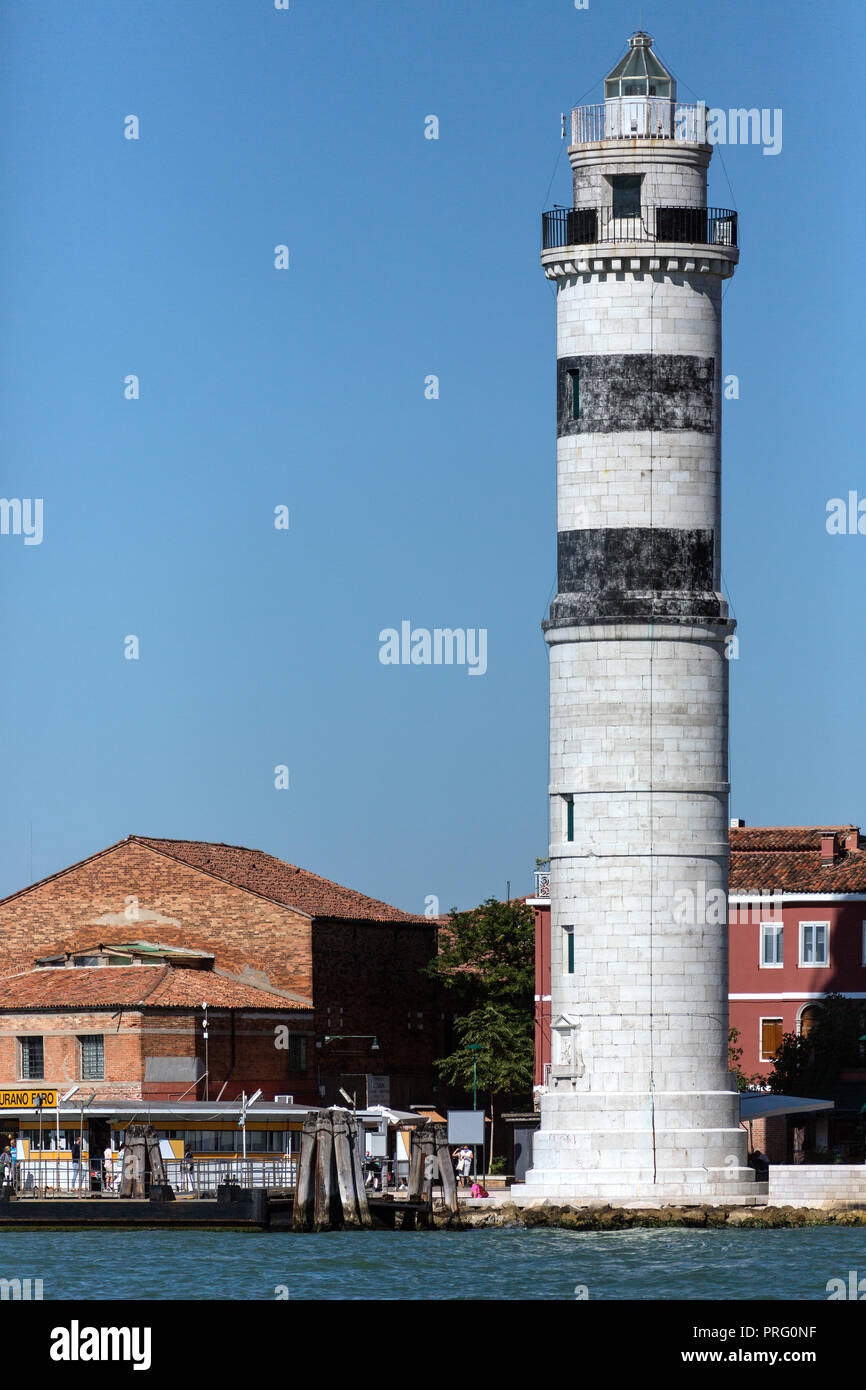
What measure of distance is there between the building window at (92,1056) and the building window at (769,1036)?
48.2 feet

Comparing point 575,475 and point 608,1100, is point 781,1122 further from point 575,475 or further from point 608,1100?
point 575,475

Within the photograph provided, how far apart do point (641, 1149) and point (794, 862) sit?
60.6ft

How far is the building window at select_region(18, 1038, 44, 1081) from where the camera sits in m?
69.4

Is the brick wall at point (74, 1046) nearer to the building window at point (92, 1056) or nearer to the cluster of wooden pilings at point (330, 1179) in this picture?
the building window at point (92, 1056)

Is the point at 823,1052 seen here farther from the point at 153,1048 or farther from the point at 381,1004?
the point at 153,1048

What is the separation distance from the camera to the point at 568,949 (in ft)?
175

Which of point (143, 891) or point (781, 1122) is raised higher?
point (143, 891)

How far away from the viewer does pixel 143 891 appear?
7525 cm

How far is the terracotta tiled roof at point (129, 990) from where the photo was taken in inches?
2699

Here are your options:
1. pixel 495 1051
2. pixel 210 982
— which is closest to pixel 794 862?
pixel 495 1051

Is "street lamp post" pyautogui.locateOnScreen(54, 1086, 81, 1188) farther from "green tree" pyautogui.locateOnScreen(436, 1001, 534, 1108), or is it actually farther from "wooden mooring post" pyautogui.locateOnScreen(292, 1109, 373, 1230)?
"green tree" pyautogui.locateOnScreen(436, 1001, 534, 1108)
